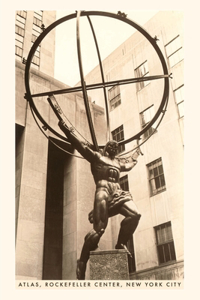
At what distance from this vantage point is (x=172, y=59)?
15234mm

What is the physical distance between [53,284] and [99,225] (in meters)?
1.95

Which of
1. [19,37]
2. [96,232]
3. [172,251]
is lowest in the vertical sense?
[96,232]

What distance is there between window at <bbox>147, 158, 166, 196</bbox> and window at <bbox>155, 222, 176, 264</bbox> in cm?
160

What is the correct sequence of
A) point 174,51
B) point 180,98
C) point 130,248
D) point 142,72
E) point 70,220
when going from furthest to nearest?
point 142,72
point 174,51
point 130,248
point 180,98
point 70,220

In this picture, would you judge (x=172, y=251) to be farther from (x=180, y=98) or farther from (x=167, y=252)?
(x=180, y=98)

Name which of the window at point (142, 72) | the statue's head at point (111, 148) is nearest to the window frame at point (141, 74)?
the window at point (142, 72)

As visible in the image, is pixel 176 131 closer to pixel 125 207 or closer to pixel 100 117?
pixel 100 117

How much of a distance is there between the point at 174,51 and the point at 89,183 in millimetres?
7122

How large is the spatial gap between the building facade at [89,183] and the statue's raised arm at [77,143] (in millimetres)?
5217

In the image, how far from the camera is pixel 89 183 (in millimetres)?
15156

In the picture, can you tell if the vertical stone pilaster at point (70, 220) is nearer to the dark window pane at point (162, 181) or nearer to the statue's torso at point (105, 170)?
the dark window pane at point (162, 181)

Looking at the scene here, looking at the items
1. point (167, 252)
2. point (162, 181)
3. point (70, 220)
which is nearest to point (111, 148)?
point (70, 220)

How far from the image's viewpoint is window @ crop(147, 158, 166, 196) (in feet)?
48.2

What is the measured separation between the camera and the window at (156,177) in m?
14.7
